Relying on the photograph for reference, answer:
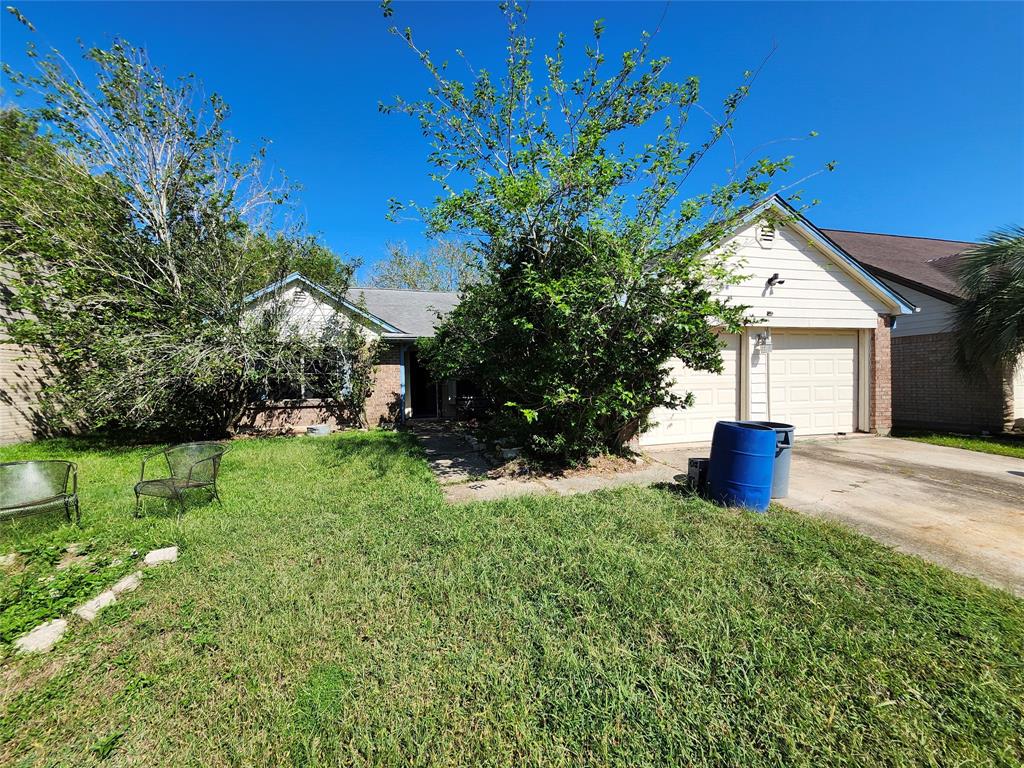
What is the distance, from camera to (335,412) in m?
12.2

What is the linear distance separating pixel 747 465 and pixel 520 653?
3.61m

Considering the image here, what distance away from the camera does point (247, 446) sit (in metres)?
9.65

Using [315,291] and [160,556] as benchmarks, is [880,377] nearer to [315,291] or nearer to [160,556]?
[160,556]

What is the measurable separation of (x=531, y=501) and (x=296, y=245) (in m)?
9.54

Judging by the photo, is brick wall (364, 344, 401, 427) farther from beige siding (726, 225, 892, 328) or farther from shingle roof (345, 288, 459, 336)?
beige siding (726, 225, 892, 328)

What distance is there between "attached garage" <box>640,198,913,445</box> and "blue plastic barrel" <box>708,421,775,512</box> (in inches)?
159

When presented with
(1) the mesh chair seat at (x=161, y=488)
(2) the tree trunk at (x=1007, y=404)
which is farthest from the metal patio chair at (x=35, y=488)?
(2) the tree trunk at (x=1007, y=404)

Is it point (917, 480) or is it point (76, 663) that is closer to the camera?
point (76, 663)

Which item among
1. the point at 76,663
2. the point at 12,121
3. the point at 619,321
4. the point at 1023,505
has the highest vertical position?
the point at 12,121

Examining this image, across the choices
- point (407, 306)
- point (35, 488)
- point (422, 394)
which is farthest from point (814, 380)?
point (35, 488)

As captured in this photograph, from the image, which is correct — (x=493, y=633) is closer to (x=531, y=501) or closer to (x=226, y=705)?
(x=226, y=705)

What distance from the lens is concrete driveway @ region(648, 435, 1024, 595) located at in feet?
12.3

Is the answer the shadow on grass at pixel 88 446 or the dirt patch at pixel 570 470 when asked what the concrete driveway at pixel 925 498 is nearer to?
the dirt patch at pixel 570 470

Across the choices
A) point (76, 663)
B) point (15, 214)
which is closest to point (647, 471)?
point (76, 663)
